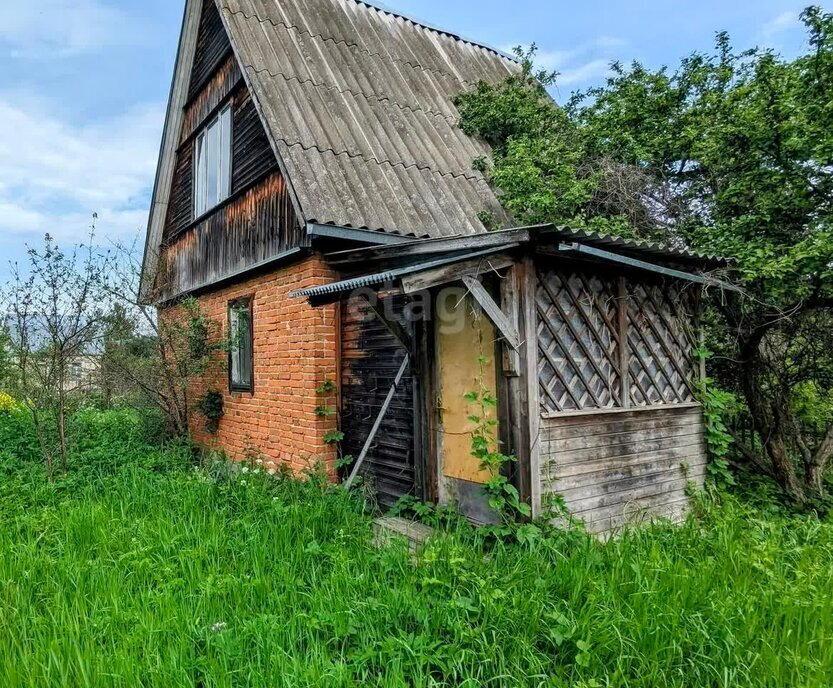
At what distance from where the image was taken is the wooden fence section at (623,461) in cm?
442

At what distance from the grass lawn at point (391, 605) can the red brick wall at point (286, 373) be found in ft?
4.74

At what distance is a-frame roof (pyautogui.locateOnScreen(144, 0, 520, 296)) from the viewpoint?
6.08 metres

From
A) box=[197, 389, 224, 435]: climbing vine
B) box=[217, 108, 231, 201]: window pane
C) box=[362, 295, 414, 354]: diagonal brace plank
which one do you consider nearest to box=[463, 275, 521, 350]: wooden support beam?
box=[362, 295, 414, 354]: diagonal brace plank

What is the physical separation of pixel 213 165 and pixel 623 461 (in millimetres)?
7898

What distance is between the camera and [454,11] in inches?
516

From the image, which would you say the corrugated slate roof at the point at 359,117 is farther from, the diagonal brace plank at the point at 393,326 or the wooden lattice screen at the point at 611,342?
the wooden lattice screen at the point at 611,342

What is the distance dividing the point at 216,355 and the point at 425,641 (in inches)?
268

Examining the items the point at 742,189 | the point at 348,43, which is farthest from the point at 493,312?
the point at 348,43

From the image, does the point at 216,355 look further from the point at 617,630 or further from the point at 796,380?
the point at 796,380

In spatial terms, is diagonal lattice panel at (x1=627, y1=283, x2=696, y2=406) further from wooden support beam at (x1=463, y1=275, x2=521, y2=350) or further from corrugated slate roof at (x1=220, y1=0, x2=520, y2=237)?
corrugated slate roof at (x1=220, y1=0, x2=520, y2=237)

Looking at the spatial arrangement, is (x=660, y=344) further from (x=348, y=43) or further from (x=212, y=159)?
(x=212, y=159)

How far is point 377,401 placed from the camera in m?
5.81

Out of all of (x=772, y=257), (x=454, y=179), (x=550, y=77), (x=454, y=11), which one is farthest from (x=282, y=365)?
(x=454, y=11)

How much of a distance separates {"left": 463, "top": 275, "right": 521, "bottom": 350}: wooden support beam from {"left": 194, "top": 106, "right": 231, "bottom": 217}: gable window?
18.2ft
